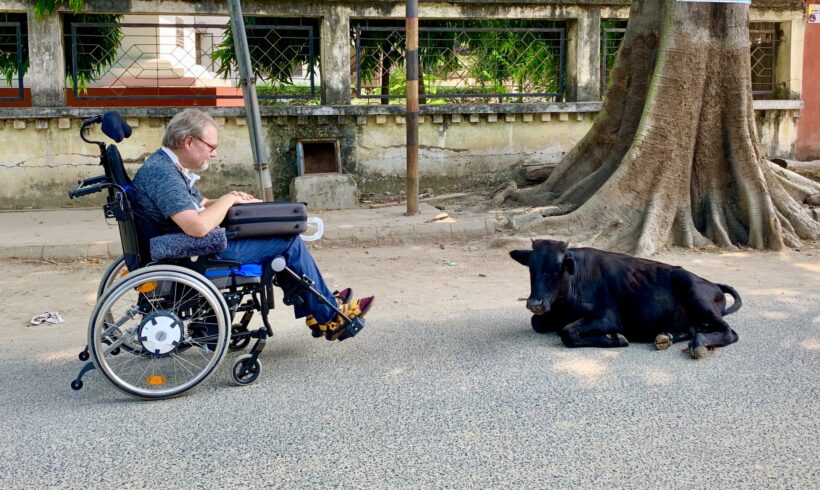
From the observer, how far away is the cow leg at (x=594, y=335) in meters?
4.85

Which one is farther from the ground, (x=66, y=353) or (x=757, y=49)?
(x=757, y=49)

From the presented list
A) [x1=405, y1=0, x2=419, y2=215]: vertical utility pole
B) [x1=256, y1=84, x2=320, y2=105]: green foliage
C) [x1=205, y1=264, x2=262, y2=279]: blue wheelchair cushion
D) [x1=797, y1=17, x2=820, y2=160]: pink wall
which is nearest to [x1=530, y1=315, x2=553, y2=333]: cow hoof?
[x1=205, y1=264, x2=262, y2=279]: blue wheelchair cushion

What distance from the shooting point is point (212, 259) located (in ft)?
14.1

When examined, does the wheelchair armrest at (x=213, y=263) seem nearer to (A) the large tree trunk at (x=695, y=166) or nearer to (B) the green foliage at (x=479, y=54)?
(A) the large tree trunk at (x=695, y=166)

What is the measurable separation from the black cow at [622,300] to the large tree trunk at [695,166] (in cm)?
323

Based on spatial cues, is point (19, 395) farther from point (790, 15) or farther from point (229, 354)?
point (790, 15)

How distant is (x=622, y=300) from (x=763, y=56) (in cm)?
992

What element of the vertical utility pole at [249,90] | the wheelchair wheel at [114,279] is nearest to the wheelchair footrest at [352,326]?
the wheelchair wheel at [114,279]

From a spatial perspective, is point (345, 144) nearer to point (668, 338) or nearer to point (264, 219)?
point (264, 219)

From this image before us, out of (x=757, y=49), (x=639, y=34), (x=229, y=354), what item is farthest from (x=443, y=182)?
(x=229, y=354)

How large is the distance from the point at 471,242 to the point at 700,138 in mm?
2596

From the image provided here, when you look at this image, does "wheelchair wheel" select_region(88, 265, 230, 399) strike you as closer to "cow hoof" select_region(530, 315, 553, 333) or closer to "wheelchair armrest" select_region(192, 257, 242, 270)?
"wheelchair armrest" select_region(192, 257, 242, 270)

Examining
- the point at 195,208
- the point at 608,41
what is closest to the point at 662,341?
the point at 195,208

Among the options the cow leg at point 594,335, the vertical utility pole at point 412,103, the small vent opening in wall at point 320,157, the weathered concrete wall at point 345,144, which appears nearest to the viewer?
the cow leg at point 594,335
